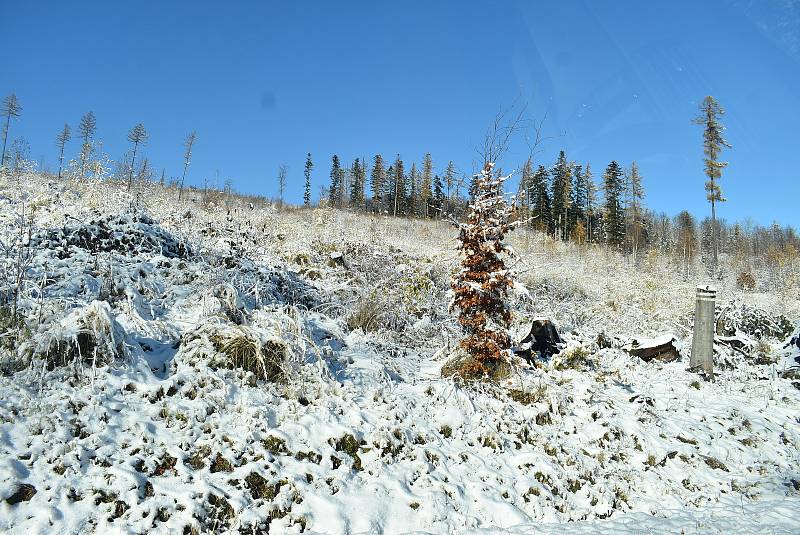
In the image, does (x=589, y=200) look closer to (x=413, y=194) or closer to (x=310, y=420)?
(x=413, y=194)

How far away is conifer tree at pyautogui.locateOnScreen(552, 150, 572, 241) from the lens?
5097 cm

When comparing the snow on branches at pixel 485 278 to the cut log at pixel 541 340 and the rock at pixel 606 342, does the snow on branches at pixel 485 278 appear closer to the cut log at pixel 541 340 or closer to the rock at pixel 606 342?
the cut log at pixel 541 340

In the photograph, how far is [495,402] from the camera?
21.9ft

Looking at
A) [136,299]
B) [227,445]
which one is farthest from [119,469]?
[136,299]

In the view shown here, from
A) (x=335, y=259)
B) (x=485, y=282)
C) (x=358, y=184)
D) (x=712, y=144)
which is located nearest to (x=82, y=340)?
(x=485, y=282)

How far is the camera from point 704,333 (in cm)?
927

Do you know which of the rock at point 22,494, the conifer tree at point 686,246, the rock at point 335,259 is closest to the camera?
the rock at point 22,494

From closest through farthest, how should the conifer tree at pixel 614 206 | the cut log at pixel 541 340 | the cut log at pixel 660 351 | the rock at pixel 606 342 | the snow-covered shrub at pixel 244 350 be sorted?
the snow-covered shrub at pixel 244 350 → the cut log at pixel 541 340 → the cut log at pixel 660 351 → the rock at pixel 606 342 → the conifer tree at pixel 614 206

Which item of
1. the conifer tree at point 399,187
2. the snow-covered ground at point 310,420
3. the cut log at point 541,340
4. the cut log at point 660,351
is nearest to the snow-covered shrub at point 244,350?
the snow-covered ground at point 310,420

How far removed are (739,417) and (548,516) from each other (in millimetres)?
4750

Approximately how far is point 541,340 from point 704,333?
3530 mm

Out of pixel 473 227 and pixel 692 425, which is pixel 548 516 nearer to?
pixel 692 425

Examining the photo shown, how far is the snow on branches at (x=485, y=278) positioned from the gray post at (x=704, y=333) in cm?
502

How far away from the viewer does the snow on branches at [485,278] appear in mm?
7203
